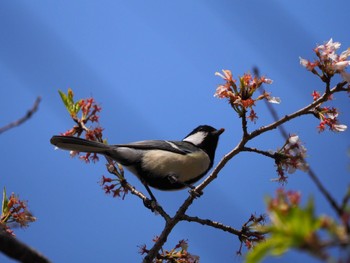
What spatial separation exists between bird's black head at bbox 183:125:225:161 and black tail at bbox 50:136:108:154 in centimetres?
137

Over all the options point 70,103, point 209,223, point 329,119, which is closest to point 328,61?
point 329,119

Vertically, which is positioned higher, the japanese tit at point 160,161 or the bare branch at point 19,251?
the japanese tit at point 160,161

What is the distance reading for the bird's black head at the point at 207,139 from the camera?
15.9ft

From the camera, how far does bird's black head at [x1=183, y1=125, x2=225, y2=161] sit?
4.86m

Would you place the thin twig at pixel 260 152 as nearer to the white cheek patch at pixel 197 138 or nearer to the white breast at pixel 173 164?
the white breast at pixel 173 164

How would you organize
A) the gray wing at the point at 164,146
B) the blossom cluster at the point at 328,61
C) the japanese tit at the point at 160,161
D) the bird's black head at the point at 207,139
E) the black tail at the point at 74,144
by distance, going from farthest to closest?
the bird's black head at the point at 207,139 → the gray wing at the point at 164,146 → the japanese tit at the point at 160,161 → the black tail at the point at 74,144 → the blossom cluster at the point at 328,61

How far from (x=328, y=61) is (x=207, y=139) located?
2016 mm

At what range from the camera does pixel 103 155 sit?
410 cm

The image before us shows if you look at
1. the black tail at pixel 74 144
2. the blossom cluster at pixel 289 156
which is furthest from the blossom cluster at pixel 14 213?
the blossom cluster at pixel 289 156

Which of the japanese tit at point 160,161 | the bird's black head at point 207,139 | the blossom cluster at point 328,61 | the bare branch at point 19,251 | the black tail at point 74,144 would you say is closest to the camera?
the bare branch at point 19,251

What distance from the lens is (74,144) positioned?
12.3 feet

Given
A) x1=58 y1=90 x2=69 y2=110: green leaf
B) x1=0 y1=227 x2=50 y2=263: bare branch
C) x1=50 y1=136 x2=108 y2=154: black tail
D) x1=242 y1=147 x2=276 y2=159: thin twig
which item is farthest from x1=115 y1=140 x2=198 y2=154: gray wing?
x1=0 y1=227 x2=50 y2=263: bare branch

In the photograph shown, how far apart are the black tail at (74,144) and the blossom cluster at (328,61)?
182 centimetres

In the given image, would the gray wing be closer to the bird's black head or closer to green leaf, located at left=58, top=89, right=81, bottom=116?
the bird's black head
